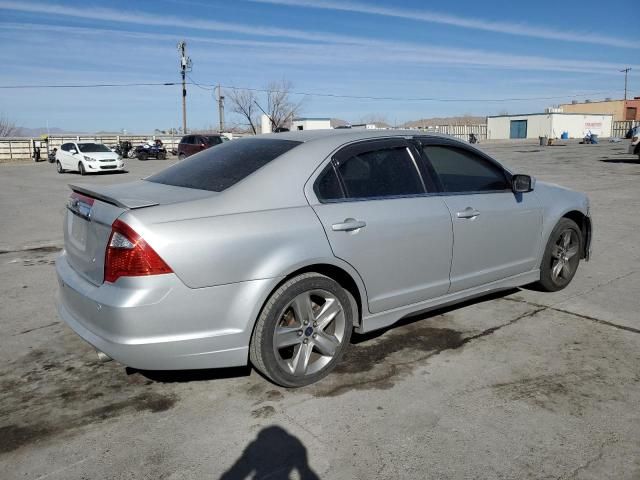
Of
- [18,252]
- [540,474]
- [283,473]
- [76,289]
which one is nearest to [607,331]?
[540,474]

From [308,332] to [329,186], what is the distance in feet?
3.14

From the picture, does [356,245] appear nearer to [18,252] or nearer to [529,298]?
[529,298]

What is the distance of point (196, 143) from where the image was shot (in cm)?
3053

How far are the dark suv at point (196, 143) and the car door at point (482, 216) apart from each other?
1028 inches

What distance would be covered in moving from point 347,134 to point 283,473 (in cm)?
234

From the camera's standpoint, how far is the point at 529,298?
5.21 metres

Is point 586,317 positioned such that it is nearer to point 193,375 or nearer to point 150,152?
point 193,375

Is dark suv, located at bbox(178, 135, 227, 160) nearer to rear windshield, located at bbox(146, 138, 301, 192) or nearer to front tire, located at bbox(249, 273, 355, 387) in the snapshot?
rear windshield, located at bbox(146, 138, 301, 192)

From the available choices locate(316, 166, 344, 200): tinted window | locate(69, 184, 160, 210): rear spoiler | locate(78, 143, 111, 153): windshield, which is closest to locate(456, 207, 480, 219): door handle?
locate(316, 166, 344, 200): tinted window

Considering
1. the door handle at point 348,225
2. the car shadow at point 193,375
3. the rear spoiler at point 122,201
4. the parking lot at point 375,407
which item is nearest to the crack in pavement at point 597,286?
the parking lot at point 375,407

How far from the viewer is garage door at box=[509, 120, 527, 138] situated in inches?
2773

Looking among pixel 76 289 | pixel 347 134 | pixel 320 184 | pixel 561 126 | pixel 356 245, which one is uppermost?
pixel 561 126

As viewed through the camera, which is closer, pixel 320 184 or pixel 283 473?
pixel 283 473

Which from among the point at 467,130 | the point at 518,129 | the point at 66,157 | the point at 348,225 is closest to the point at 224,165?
Answer: the point at 348,225
